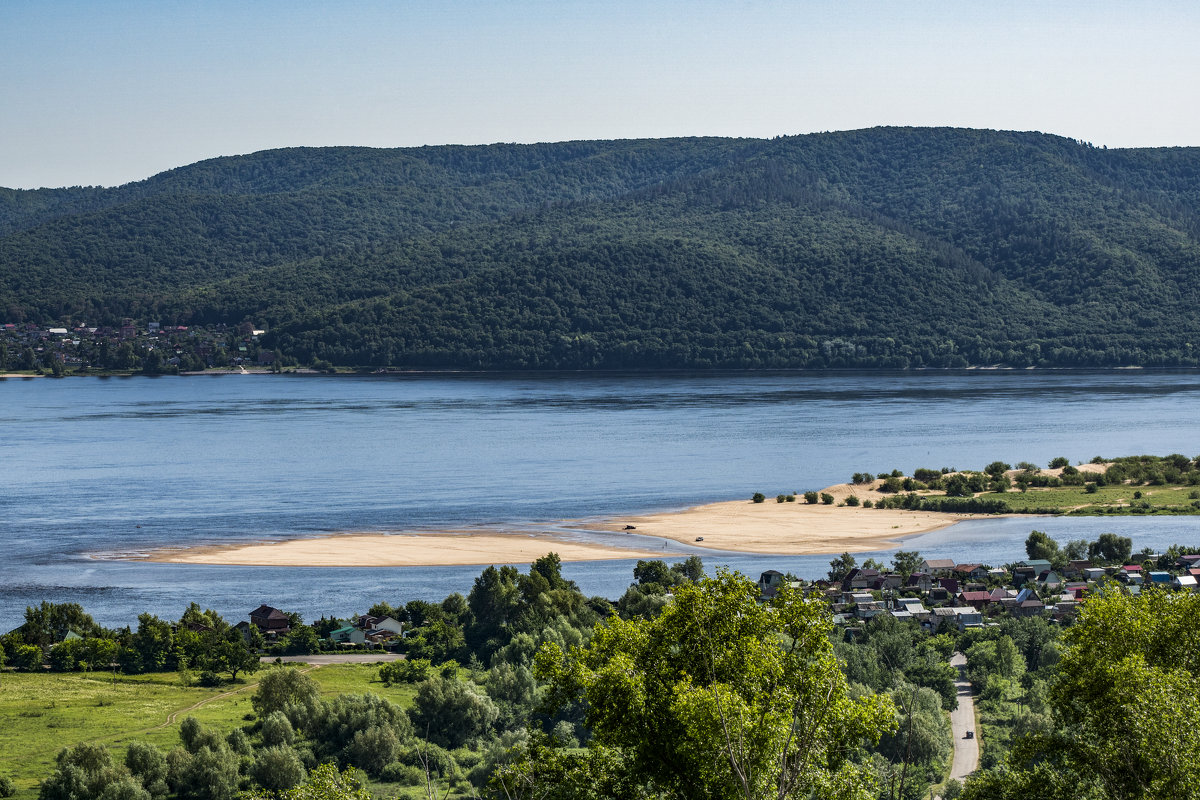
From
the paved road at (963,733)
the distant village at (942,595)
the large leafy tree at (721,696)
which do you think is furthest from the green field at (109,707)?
the large leafy tree at (721,696)

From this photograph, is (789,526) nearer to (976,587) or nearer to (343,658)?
(976,587)

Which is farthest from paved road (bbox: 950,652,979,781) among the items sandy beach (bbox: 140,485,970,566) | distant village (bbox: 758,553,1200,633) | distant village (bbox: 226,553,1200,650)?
sandy beach (bbox: 140,485,970,566)

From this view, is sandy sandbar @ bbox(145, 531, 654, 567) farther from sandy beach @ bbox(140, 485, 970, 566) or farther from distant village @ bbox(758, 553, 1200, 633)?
distant village @ bbox(758, 553, 1200, 633)

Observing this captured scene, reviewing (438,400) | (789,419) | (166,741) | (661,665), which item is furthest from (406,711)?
(438,400)

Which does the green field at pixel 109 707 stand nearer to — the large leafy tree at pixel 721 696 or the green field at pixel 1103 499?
the large leafy tree at pixel 721 696

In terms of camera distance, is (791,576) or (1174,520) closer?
(791,576)

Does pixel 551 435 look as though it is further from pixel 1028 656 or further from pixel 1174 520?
pixel 1028 656
